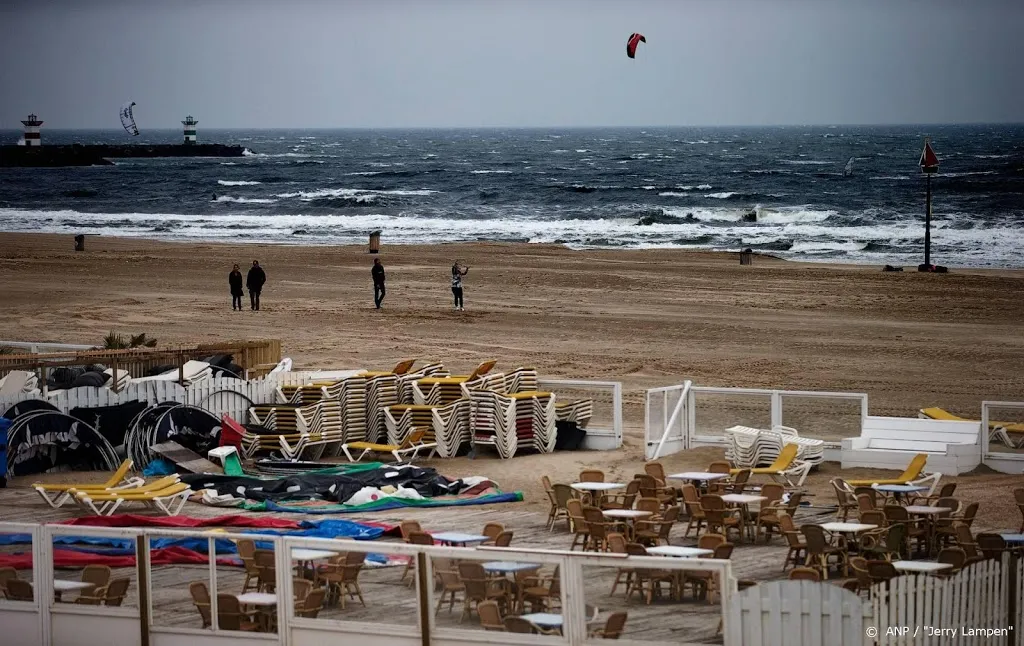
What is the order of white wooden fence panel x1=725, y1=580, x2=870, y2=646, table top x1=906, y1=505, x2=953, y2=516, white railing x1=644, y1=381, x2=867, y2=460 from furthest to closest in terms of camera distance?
white railing x1=644, y1=381, x2=867, y2=460
table top x1=906, y1=505, x2=953, y2=516
white wooden fence panel x1=725, y1=580, x2=870, y2=646

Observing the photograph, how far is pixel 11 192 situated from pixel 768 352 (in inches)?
2479

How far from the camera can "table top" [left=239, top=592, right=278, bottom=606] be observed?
7793 mm

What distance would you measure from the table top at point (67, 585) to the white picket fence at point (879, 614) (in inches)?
155

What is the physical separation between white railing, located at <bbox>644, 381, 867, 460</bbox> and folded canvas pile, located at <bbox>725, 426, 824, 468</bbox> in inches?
9.7

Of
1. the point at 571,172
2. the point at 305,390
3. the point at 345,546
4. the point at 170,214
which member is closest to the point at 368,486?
the point at 305,390

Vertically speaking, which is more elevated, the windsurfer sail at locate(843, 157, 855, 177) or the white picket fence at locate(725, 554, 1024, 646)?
the windsurfer sail at locate(843, 157, 855, 177)

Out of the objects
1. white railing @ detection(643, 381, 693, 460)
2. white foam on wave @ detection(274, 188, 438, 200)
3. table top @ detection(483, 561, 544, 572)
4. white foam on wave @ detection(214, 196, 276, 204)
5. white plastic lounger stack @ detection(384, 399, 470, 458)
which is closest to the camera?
table top @ detection(483, 561, 544, 572)

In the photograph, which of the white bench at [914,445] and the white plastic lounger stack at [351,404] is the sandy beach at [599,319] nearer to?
the white bench at [914,445]

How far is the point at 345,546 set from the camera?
756 centimetres

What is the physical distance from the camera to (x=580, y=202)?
61.4 metres

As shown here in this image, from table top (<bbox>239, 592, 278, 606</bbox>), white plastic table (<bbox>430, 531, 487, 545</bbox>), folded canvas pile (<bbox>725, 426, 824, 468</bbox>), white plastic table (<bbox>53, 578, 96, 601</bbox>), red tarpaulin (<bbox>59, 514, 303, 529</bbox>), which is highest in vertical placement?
table top (<bbox>239, 592, 278, 606</bbox>)

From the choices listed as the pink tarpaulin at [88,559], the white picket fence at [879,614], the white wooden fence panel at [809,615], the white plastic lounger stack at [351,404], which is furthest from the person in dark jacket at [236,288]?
the white wooden fence panel at [809,615]

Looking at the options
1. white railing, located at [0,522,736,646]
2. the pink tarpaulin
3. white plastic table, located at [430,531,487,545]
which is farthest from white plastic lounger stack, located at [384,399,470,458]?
white railing, located at [0,522,736,646]

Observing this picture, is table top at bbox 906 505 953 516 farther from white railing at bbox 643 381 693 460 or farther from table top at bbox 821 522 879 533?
white railing at bbox 643 381 693 460
